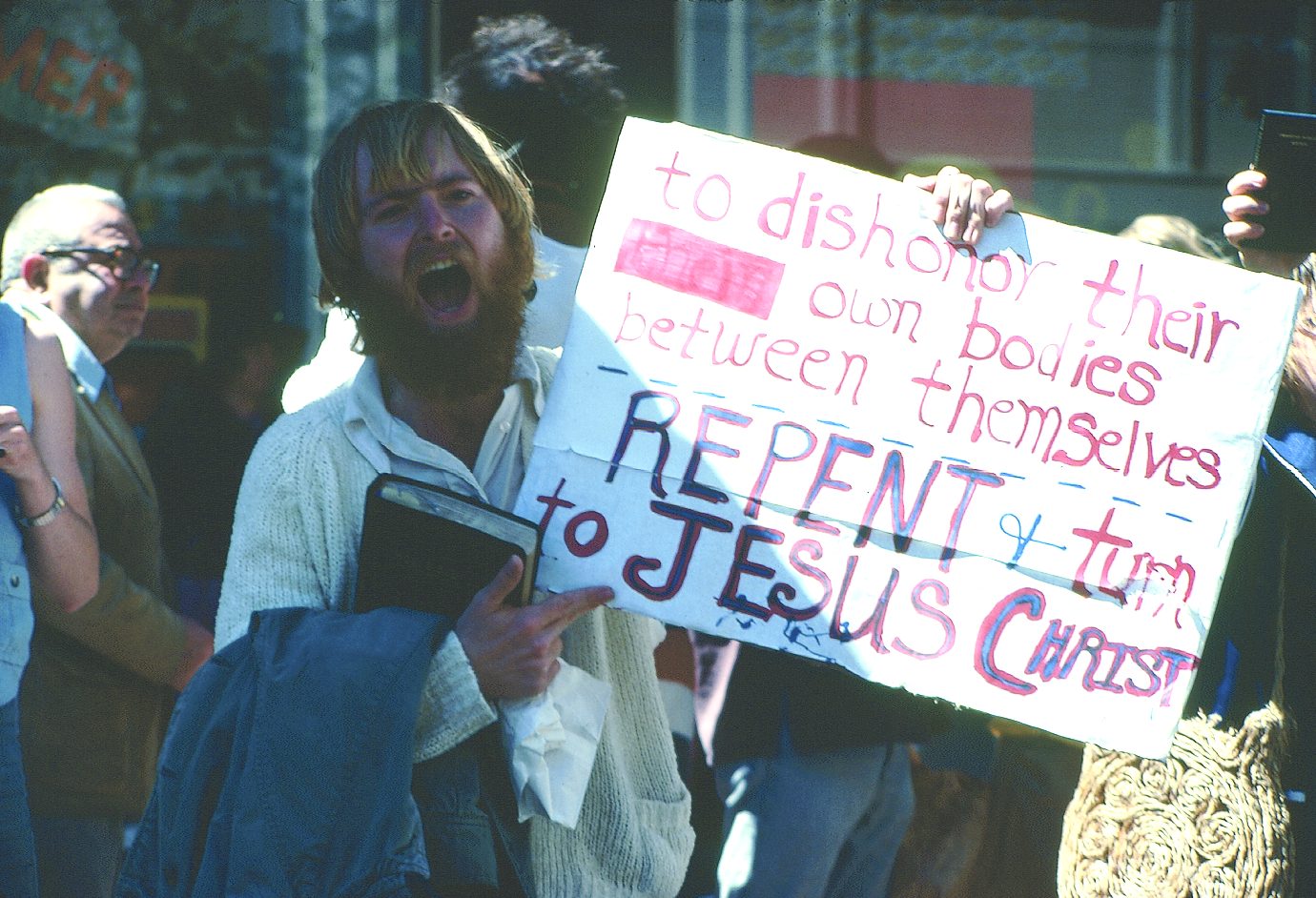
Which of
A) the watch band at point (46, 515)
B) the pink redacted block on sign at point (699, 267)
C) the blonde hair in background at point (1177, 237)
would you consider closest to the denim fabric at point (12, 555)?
the watch band at point (46, 515)

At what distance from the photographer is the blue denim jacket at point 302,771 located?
63.9 inches

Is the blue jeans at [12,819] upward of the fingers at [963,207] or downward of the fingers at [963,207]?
downward

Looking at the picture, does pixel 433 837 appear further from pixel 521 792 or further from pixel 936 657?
pixel 936 657

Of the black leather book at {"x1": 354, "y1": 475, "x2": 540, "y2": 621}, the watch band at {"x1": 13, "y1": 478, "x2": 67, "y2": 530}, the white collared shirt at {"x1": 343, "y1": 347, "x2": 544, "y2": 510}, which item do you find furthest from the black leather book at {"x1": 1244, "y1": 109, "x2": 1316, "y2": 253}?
the watch band at {"x1": 13, "y1": 478, "x2": 67, "y2": 530}

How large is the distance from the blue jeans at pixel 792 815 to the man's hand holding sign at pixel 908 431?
2.96 feet

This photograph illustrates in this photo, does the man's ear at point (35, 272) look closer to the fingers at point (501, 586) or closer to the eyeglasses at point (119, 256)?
the eyeglasses at point (119, 256)

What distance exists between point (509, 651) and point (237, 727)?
37 cm

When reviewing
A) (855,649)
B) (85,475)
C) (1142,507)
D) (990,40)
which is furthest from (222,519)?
(990,40)

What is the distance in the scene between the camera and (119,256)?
9.62 feet

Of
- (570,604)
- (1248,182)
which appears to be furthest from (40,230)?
(1248,182)

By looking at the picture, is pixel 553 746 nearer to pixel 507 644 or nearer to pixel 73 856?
pixel 507 644

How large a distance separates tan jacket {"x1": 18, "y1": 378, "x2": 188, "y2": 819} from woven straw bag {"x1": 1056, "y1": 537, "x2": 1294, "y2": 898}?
6.46 feet

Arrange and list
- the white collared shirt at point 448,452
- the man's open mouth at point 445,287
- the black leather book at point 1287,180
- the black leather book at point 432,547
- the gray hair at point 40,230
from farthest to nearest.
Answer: the gray hair at point 40,230 → the black leather book at point 1287,180 → the man's open mouth at point 445,287 → the white collared shirt at point 448,452 → the black leather book at point 432,547

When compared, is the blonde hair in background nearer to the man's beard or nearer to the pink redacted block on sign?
the pink redacted block on sign
